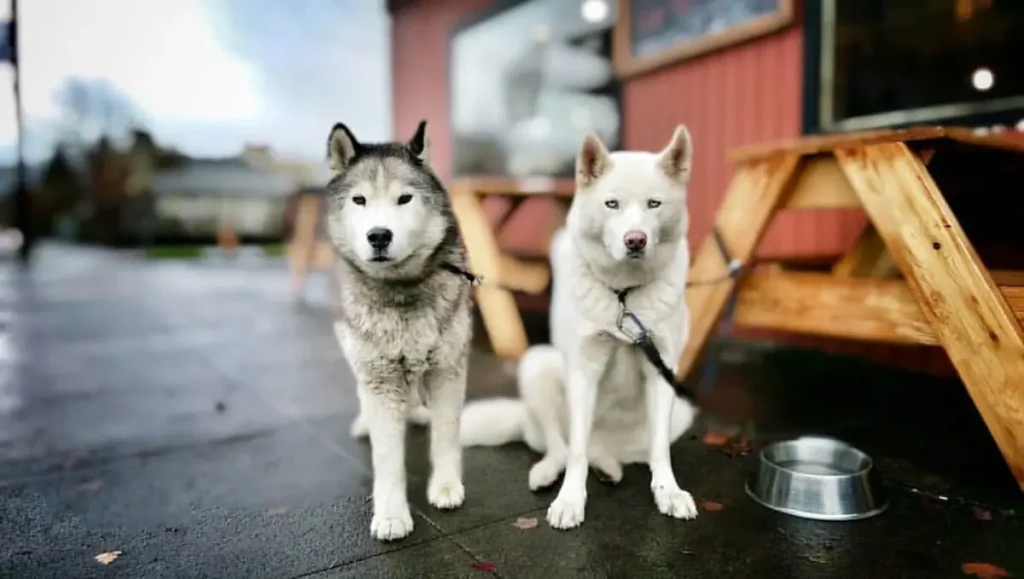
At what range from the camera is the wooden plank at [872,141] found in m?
1.67

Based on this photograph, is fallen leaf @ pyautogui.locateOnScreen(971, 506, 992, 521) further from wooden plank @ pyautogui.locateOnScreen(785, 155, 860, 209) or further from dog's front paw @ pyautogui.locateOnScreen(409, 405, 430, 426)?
dog's front paw @ pyautogui.locateOnScreen(409, 405, 430, 426)

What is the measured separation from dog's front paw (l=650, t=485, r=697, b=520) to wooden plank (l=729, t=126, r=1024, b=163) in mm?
1054

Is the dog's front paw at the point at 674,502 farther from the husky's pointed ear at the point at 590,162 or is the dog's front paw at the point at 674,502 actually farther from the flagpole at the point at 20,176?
the flagpole at the point at 20,176

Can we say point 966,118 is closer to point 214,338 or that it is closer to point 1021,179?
point 1021,179

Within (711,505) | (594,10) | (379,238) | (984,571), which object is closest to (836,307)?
(711,505)

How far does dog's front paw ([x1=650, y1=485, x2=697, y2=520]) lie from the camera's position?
1.49 meters

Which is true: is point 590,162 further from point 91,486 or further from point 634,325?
point 91,486

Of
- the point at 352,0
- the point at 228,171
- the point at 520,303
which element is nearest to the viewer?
the point at 352,0

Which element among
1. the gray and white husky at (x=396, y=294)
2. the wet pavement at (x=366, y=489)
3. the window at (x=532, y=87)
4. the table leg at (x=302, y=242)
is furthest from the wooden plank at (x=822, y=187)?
the table leg at (x=302, y=242)

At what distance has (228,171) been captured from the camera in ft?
14.8

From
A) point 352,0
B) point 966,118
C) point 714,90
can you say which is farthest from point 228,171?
point 966,118

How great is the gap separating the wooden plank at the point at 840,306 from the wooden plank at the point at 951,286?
77 mm

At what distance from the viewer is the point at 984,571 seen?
4.06 feet

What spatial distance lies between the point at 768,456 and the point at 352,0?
3.33 metres
